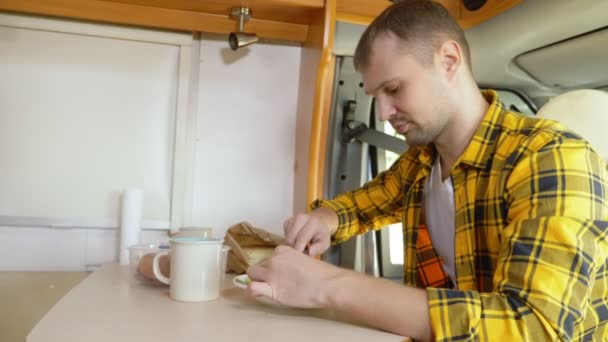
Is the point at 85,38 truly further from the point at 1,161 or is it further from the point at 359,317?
the point at 359,317

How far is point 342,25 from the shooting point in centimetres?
139

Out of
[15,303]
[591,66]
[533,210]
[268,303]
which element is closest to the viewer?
[533,210]

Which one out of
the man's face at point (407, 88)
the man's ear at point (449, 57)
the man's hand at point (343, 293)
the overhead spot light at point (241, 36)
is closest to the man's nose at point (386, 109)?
the man's face at point (407, 88)

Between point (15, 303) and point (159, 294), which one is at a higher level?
point (159, 294)

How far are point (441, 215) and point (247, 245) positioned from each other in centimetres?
44

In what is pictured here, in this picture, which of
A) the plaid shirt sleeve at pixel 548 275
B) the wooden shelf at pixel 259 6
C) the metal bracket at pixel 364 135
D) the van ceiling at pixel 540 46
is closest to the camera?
the plaid shirt sleeve at pixel 548 275

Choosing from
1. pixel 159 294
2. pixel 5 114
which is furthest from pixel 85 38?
pixel 159 294

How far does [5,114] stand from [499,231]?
4.37 ft

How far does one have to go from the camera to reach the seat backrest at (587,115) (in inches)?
42.6

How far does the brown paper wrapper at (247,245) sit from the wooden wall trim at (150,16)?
66 cm

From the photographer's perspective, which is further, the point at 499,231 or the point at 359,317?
the point at 499,231

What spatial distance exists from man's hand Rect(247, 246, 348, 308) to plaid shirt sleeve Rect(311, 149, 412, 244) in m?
0.45

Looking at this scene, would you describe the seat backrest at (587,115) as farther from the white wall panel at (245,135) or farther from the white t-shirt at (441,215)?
the white wall panel at (245,135)

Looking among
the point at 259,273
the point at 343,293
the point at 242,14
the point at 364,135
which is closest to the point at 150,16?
the point at 242,14
